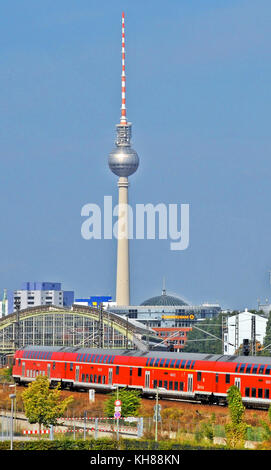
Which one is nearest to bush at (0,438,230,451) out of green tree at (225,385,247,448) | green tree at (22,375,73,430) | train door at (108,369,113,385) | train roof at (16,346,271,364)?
green tree at (225,385,247,448)

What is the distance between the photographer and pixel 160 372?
8562 cm

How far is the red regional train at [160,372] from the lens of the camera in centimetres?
7706

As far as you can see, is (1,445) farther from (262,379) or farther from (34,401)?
(262,379)

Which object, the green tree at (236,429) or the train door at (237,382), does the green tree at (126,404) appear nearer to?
the train door at (237,382)

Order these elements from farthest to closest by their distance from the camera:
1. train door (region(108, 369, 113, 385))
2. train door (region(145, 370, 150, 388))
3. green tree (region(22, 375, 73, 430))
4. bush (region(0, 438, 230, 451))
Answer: train door (region(108, 369, 113, 385)) → train door (region(145, 370, 150, 388)) → green tree (region(22, 375, 73, 430)) → bush (region(0, 438, 230, 451))

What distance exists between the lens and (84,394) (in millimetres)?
92500

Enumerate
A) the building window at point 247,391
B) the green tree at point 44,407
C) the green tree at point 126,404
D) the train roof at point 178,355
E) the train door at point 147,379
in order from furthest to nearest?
the train door at point 147,379 → the green tree at point 126,404 → the train roof at point 178,355 → the building window at point 247,391 → the green tree at point 44,407

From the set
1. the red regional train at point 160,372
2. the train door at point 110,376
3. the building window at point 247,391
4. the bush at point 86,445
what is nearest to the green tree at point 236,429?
the bush at point 86,445

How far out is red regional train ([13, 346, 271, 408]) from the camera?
77062 millimetres

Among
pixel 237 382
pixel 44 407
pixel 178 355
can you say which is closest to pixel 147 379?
pixel 178 355

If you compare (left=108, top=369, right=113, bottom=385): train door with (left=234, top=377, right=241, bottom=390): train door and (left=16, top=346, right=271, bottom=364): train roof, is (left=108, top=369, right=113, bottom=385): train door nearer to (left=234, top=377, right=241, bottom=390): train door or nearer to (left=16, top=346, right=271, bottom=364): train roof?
(left=16, top=346, right=271, bottom=364): train roof
